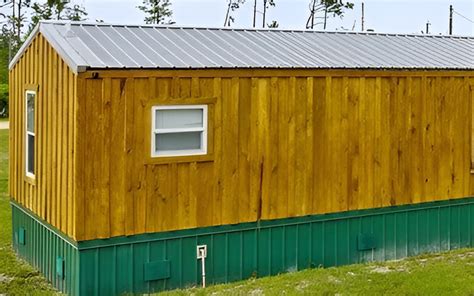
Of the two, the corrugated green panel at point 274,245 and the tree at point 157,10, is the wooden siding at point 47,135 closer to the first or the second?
the corrugated green panel at point 274,245

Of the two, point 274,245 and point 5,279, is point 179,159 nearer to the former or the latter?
point 274,245

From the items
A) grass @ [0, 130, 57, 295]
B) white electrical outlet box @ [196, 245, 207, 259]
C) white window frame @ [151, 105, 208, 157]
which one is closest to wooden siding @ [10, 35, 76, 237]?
grass @ [0, 130, 57, 295]

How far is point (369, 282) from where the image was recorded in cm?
857

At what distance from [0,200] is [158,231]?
23.4ft

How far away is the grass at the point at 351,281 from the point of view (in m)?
8.21

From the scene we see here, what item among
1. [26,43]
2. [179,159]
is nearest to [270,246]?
[179,159]

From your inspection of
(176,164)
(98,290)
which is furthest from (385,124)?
(98,290)

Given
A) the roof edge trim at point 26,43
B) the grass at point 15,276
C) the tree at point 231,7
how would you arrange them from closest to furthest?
the grass at point 15,276 → the roof edge trim at point 26,43 → the tree at point 231,7

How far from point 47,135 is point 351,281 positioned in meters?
4.00

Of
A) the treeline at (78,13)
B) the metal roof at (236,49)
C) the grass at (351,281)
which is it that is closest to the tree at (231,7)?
the treeline at (78,13)

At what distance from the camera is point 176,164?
Result: 331 inches

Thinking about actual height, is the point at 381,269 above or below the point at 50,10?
below

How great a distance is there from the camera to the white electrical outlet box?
8.62 m

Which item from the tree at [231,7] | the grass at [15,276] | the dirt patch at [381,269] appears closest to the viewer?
the grass at [15,276]
